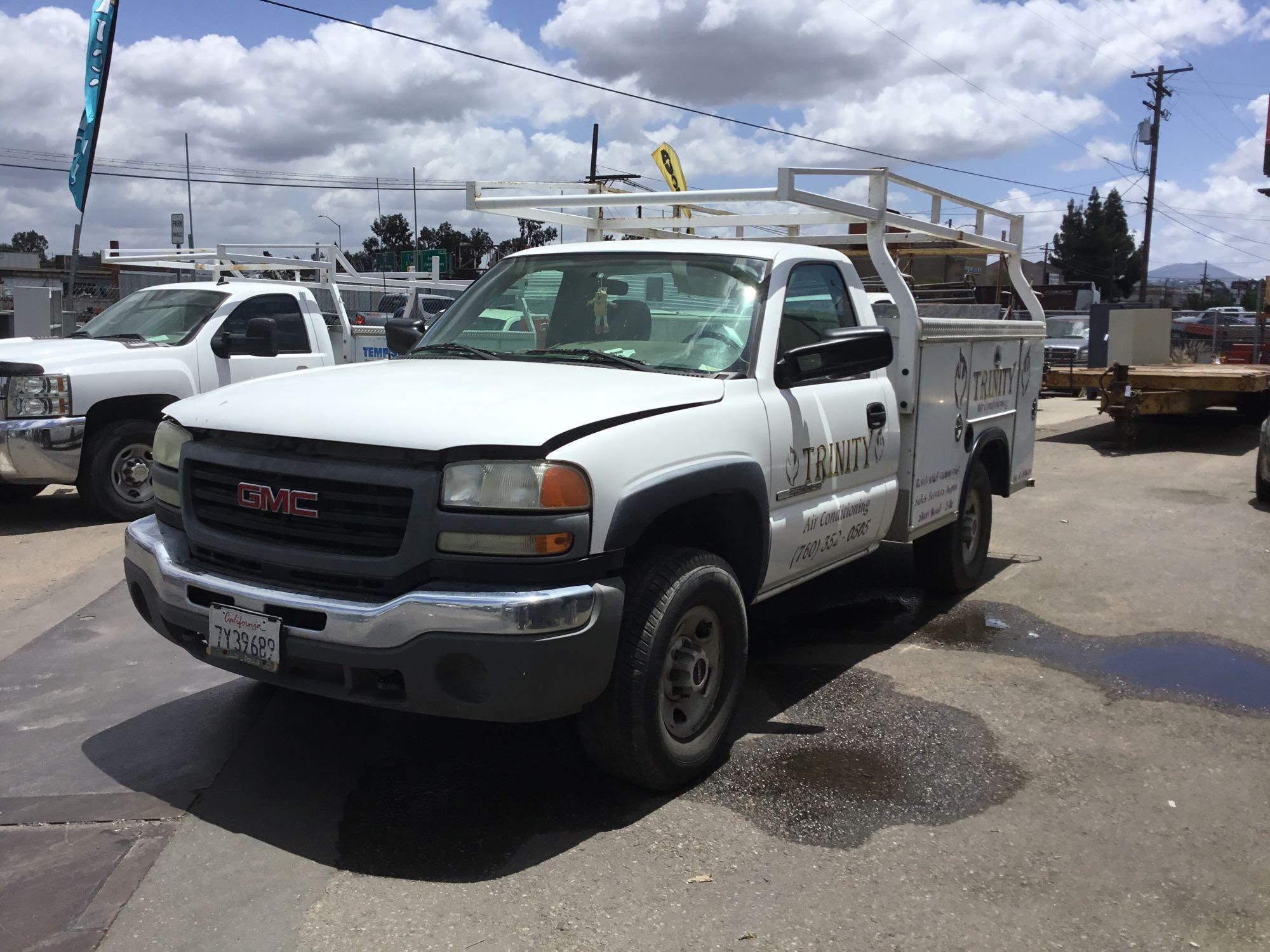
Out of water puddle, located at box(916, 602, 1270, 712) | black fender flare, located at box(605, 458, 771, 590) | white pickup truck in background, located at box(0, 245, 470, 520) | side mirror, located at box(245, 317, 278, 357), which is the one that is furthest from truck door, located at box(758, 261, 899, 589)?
side mirror, located at box(245, 317, 278, 357)

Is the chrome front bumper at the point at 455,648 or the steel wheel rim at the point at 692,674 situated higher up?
the chrome front bumper at the point at 455,648

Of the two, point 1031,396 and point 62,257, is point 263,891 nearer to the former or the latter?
point 1031,396

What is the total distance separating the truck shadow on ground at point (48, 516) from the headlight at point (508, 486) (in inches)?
239

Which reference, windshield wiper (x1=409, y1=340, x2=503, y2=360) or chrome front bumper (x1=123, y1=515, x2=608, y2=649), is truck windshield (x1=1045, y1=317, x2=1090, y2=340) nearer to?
windshield wiper (x1=409, y1=340, x2=503, y2=360)

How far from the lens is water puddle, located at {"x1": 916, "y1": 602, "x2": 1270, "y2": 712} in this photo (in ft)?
17.1

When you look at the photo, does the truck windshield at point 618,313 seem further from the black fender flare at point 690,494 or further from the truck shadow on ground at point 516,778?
the truck shadow on ground at point 516,778

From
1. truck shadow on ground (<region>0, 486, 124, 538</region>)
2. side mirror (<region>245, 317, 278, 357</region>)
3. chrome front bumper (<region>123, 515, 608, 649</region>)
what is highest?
side mirror (<region>245, 317, 278, 357</region>)

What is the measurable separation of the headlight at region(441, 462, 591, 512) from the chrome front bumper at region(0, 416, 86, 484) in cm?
616

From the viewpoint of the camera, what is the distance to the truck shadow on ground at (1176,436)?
47.6ft

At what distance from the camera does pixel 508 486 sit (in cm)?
331

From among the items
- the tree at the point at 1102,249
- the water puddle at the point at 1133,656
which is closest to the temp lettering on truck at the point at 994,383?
the water puddle at the point at 1133,656

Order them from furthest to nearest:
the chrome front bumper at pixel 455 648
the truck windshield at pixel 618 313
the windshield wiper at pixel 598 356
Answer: the truck windshield at pixel 618 313, the windshield wiper at pixel 598 356, the chrome front bumper at pixel 455 648

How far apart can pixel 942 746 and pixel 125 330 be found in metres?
7.97

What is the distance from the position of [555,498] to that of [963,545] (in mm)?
4204
